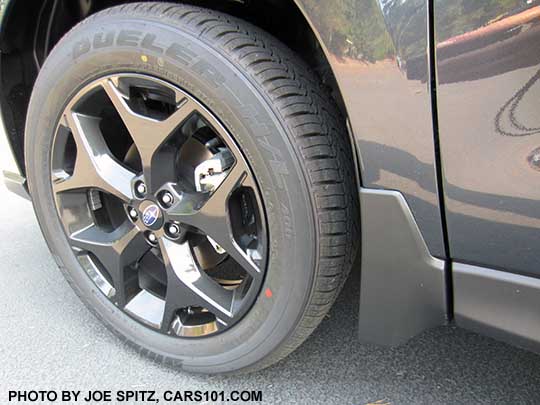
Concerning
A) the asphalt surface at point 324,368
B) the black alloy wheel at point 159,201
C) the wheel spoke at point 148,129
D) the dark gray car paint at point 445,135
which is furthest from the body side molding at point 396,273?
the wheel spoke at point 148,129

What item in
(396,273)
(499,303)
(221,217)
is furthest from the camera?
(221,217)

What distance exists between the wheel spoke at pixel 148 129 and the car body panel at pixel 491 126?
0.68 meters

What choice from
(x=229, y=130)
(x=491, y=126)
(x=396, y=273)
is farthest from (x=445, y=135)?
(x=229, y=130)

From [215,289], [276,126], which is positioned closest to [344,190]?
[276,126]

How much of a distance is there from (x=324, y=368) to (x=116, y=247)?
773 millimetres

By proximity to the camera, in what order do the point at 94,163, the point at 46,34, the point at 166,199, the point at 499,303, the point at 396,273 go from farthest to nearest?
the point at 46,34, the point at 94,163, the point at 166,199, the point at 396,273, the point at 499,303

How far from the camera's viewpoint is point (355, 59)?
956 millimetres

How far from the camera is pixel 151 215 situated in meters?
1.40

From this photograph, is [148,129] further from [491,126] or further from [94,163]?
[491,126]

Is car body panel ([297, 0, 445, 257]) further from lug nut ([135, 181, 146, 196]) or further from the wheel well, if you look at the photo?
lug nut ([135, 181, 146, 196])

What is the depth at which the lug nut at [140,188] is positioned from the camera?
4.62 feet

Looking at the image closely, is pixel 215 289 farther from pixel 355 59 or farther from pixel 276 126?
pixel 355 59

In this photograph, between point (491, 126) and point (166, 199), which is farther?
point (166, 199)

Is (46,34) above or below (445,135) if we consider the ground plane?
above
